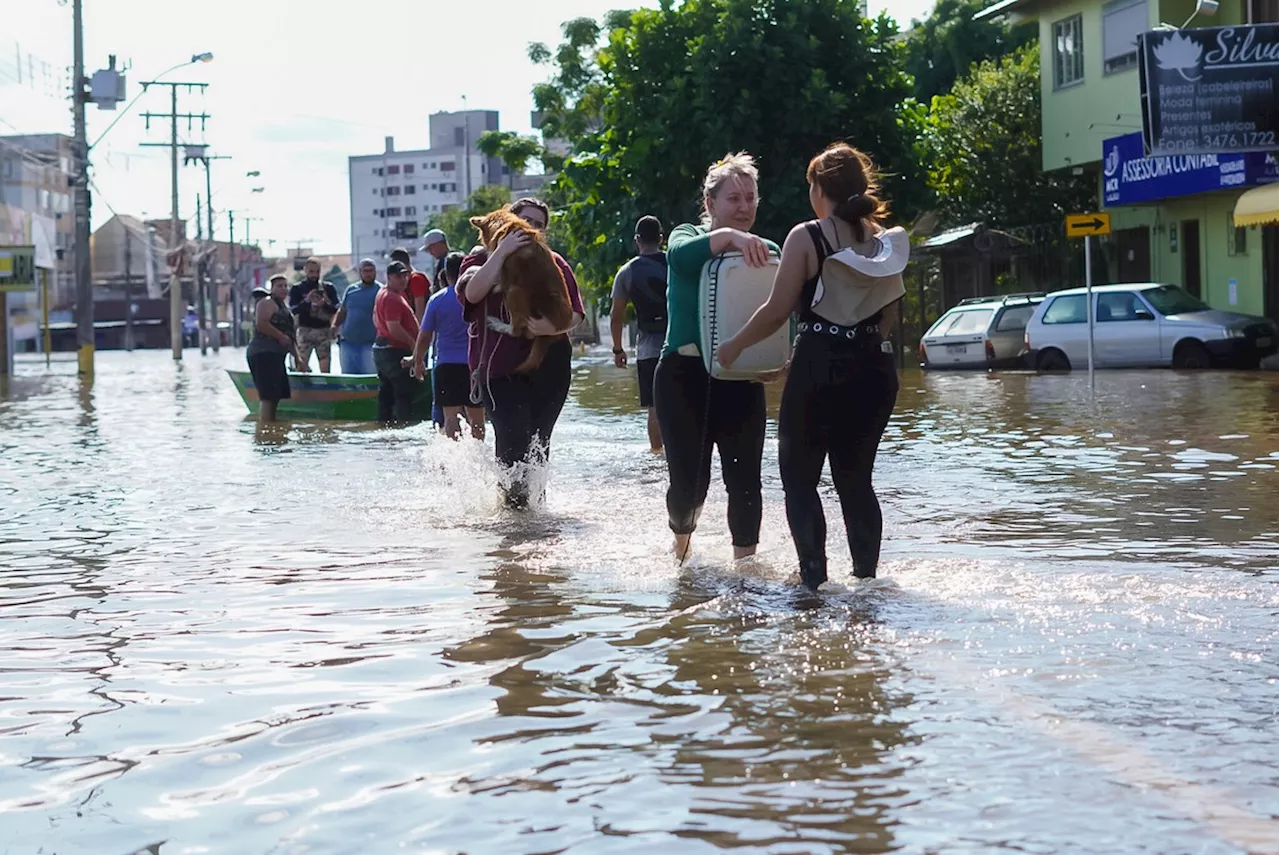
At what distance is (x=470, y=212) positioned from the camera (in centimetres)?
10025

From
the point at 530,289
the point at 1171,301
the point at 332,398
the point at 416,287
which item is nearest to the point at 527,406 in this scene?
the point at 530,289

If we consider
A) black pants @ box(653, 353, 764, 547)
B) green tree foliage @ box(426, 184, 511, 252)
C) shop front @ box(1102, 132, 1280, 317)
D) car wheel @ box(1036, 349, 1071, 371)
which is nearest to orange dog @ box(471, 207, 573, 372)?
black pants @ box(653, 353, 764, 547)

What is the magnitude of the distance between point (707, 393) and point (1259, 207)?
22.2 metres

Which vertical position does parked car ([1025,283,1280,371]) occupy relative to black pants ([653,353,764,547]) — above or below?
above

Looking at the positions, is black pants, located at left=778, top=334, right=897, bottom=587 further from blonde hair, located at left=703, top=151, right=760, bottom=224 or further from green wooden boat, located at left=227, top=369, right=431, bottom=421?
green wooden boat, located at left=227, top=369, right=431, bottom=421

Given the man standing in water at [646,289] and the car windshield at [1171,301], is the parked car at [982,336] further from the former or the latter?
the man standing in water at [646,289]

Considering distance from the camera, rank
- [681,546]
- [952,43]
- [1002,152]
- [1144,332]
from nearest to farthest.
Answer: [681,546]
[1144,332]
[1002,152]
[952,43]

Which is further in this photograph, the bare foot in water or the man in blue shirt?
the man in blue shirt

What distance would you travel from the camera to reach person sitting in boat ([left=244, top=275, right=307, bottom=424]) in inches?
752

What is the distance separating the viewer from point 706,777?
446cm

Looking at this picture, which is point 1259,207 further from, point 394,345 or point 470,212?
point 470,212

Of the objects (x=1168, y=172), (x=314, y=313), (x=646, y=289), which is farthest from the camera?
(x=1168, y=172)

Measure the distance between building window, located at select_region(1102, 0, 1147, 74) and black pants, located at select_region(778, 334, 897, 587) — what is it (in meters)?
28.6

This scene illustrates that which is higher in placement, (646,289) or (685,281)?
(646,289)
